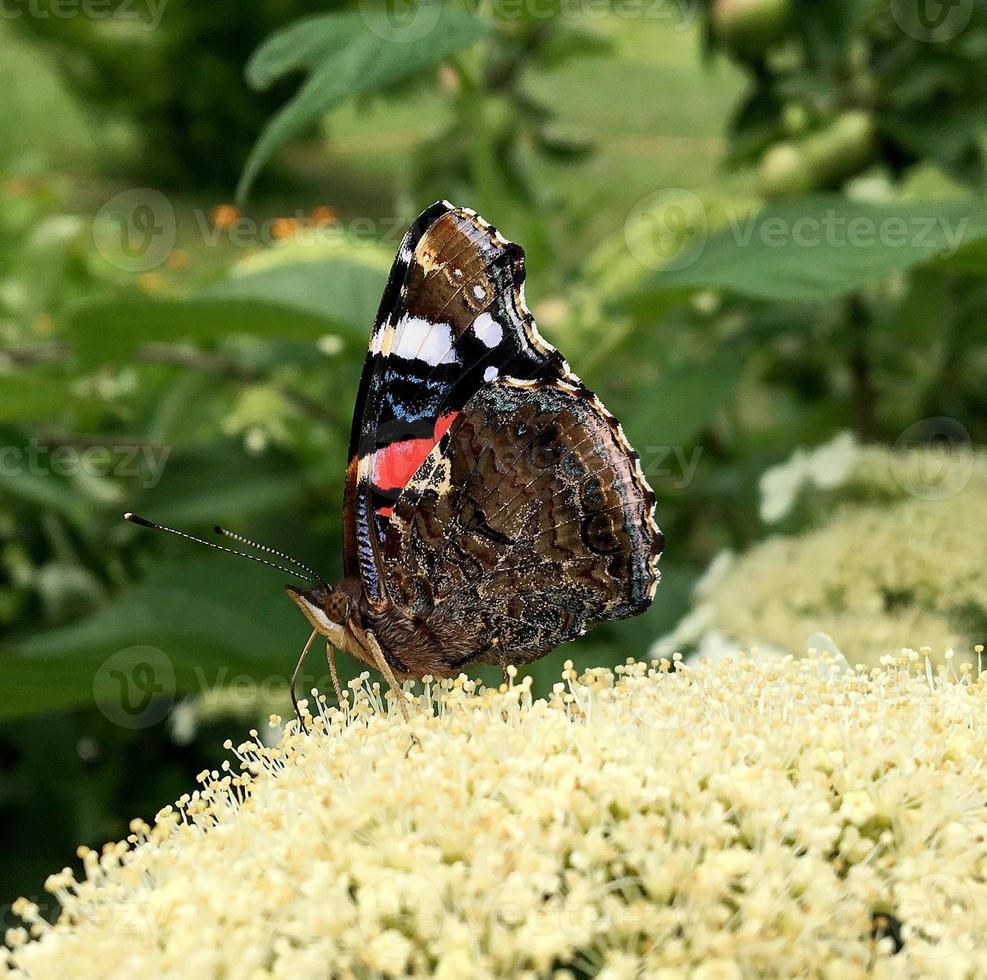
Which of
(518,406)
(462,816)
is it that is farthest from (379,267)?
(462,816)

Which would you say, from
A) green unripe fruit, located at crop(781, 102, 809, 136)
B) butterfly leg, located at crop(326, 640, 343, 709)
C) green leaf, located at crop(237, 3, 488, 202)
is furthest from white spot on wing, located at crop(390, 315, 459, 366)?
green unripe fruit, located at crop(781, 102, 809, 136)

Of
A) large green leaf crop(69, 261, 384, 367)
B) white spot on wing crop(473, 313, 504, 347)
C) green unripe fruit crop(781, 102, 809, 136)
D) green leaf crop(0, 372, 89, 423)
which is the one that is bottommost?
white spot on wing crop(473, 313, 504, 347)

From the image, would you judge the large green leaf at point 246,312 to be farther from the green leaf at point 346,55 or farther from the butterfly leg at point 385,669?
Result: the butterfly leg at point 385,669

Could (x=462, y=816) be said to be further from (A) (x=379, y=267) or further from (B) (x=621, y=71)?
(B) (x=621, y=71)

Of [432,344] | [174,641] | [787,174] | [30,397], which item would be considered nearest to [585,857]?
[432,344]

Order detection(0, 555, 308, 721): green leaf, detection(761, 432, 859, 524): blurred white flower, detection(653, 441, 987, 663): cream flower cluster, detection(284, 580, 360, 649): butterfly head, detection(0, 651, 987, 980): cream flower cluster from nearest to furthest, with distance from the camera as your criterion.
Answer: detection(0, 651, 987, 980): cream flower cluster → detection(284, 580, 360, 649): butterfly head → detection(0, 555, 308, 721): green leaf → detection(653, 441, 987, 663): cream flower cluster → detection(761, 432, 859, 524): blurred white flower

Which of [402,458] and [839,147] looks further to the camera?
[839,147]

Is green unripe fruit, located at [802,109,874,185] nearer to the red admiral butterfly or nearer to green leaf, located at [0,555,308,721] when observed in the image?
the red admiral butterfly

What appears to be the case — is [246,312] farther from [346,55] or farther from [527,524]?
[527,524]
